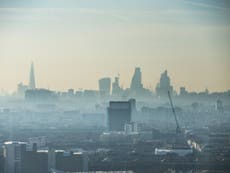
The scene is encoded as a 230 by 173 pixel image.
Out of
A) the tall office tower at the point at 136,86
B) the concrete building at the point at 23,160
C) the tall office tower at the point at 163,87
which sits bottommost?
the concrete building at the point at 23,160

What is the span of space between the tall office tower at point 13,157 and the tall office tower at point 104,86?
18529 millimetres

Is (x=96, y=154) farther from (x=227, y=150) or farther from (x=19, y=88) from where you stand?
(x=19, y=88)

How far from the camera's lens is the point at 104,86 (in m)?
33.0

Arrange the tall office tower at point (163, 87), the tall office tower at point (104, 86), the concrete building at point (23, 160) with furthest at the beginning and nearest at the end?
1. the tall office tower at point (104, 86)
2. the tall office tower at point (163, 87)
3. the concrete building at point (23, 160)

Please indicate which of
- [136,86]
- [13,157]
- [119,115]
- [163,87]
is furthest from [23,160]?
[136,86]

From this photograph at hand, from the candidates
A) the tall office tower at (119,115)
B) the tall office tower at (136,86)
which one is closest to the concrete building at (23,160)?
the tall office tower at (119,115)

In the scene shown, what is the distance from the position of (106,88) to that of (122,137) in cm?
1253

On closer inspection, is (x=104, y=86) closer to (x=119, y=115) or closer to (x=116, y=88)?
(x=116, y=88)

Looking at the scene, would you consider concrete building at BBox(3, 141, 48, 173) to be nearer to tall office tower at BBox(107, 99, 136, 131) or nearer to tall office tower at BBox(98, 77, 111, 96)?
tall office tower at BBox(107, 99, 136, 131)

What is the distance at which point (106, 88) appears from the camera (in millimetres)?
33406

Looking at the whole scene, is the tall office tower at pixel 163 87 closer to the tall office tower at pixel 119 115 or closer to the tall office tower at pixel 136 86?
the tall office tower at pixel 136 86

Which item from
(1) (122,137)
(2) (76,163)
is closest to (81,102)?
(1) (122,137)

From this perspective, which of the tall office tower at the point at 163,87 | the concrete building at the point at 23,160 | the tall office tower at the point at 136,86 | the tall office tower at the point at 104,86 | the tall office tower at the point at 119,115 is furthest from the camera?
the tall office tower at the point at 104,86

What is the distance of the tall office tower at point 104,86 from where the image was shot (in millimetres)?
31928
